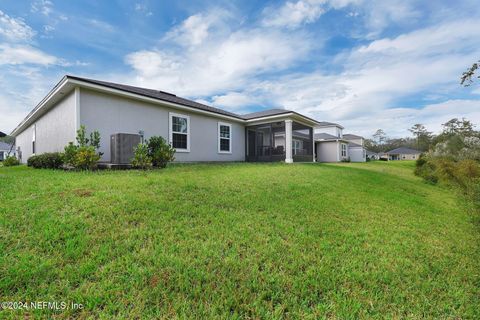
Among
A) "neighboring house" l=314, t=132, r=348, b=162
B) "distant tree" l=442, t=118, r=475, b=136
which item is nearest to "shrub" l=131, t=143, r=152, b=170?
"neighboring house" l=314, t=132, r=348, b=162

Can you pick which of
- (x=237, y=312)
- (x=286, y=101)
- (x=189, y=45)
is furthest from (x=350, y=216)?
(x=286, y=101)

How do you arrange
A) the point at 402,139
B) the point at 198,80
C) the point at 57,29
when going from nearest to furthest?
the point at 57,29, the point at 198,80, the point at 402,139

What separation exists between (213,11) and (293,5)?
3.34 meters

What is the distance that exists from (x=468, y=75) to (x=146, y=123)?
1405 centimetres

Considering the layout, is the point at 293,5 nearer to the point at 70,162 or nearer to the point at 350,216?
the point at 350,216

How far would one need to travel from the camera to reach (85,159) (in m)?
6.45

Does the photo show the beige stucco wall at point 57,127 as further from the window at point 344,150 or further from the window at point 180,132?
the window at point 344,150

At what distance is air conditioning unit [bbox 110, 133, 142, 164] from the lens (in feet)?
24.2

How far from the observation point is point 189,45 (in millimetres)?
11164

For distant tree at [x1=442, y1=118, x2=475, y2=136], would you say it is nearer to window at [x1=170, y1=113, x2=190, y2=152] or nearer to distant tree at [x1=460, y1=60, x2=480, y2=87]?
distant tree at [x1=460, y1=60, x2=480, y2=87]

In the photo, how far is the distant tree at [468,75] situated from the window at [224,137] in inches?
444

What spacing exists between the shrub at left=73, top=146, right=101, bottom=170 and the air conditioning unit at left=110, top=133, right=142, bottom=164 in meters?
0.77

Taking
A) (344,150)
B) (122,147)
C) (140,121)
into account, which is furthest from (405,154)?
(122,147)

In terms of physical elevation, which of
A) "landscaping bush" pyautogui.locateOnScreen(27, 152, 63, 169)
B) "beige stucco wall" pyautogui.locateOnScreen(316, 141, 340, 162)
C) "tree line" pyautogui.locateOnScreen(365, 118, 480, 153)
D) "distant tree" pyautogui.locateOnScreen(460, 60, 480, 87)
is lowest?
"landscaping bush" pyautogui.locateOnScreen(27, 152, 63, 169)
